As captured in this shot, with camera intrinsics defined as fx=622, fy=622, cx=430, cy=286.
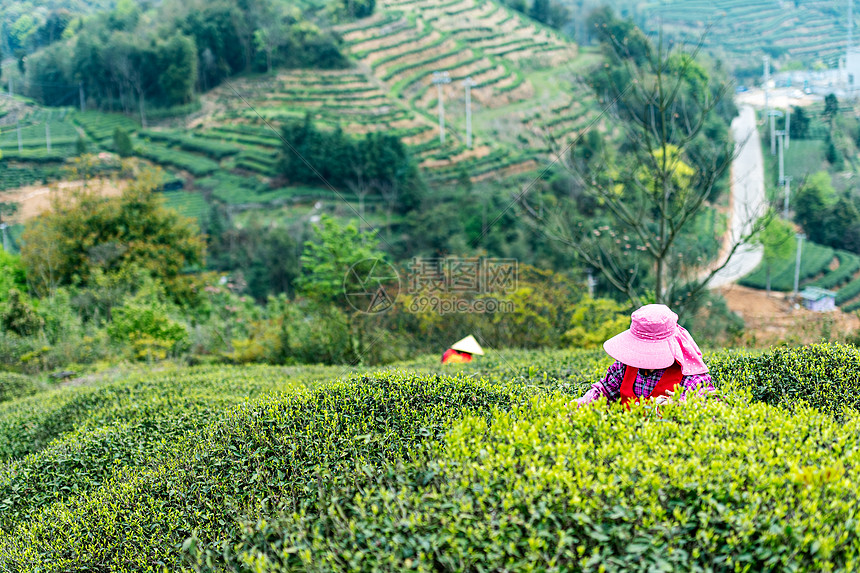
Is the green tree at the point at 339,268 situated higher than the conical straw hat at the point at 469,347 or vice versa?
the conical straw hat at the point at 469,347

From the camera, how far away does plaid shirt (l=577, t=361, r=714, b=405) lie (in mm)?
3117

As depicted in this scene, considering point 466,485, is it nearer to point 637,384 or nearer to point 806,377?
point 637,384

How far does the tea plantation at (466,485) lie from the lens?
7.14 ft

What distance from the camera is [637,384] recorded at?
3180 mm

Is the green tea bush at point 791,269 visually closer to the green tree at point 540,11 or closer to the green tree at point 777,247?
the green tree at point 777,247

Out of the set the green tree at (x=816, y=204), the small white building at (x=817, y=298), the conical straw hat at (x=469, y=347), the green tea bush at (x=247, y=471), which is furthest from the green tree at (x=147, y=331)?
the green tree at (x=816, y=204)

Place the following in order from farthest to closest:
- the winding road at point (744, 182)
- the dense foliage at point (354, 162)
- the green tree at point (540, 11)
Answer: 1. the green tree at point (540, 11)
2. the dense foliage at point (354, 162)
3. the winding road at point (744, 182)

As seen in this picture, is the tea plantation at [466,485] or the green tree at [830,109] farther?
the green tree at [830,109]

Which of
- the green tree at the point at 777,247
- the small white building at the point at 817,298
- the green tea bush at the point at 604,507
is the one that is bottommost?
the small white building at the point at 817,298

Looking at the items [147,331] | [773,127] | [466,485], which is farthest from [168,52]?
[466,485]

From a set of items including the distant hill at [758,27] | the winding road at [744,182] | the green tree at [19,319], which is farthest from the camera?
the distant hill at [758,27]

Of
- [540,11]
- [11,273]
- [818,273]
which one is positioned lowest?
[818,273]

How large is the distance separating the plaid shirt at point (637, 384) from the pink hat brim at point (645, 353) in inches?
6.6

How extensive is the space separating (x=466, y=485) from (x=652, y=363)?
116cm
